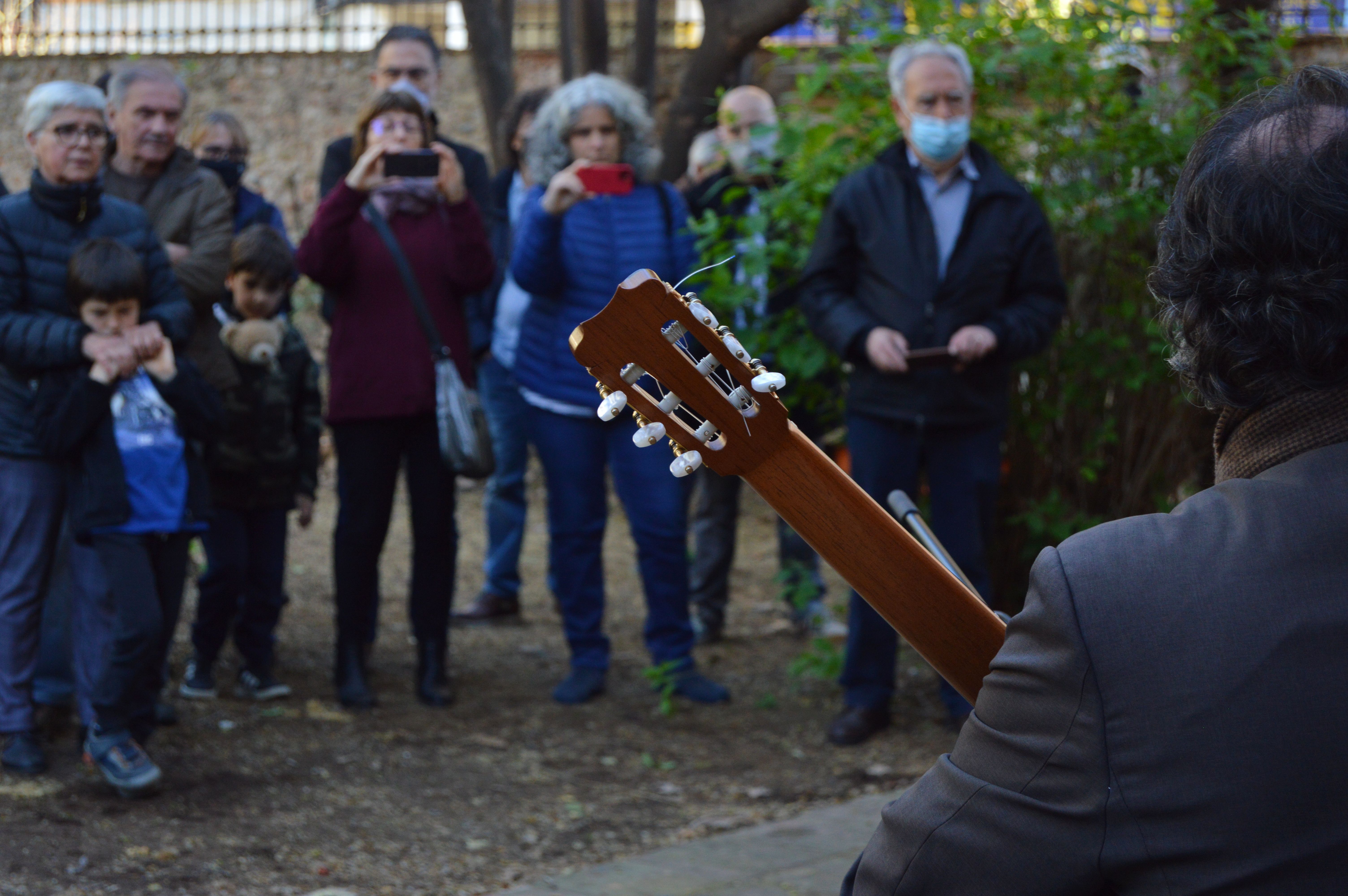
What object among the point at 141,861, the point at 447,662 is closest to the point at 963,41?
the point at 447,662

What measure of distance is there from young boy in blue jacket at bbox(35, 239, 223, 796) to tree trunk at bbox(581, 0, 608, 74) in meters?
5.45

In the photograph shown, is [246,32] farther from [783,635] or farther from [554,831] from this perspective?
[554,831]

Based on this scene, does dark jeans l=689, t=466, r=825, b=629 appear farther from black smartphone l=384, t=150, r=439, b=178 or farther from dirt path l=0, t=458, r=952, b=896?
black smartphone l=384, t=150, r=439, b=178

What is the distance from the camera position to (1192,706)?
4.00 ft

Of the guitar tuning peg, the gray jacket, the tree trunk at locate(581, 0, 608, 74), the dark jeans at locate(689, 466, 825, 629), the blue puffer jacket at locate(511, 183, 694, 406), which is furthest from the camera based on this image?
the tree trunk at locate(581, 0, 608, 74)

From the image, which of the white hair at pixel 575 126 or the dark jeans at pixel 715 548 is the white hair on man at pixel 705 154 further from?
the dark jeans at pixel 715 548

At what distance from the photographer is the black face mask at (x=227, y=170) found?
5730 mm

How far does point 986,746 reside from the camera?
1335mm

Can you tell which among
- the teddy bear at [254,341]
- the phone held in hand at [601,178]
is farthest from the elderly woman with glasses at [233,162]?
the phone held in hand at [601,178]

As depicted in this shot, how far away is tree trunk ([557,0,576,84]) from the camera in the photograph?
33.1 ft

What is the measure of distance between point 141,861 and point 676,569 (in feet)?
7.52

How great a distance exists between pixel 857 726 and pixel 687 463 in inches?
145

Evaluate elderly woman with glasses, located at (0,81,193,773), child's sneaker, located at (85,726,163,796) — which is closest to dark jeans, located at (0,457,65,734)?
elderly woman with glasses, located at (0,81,193,773)

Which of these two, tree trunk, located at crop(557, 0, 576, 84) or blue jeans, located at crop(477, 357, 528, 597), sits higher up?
tree trunk, located at crop(557, 0, 576, 84)
